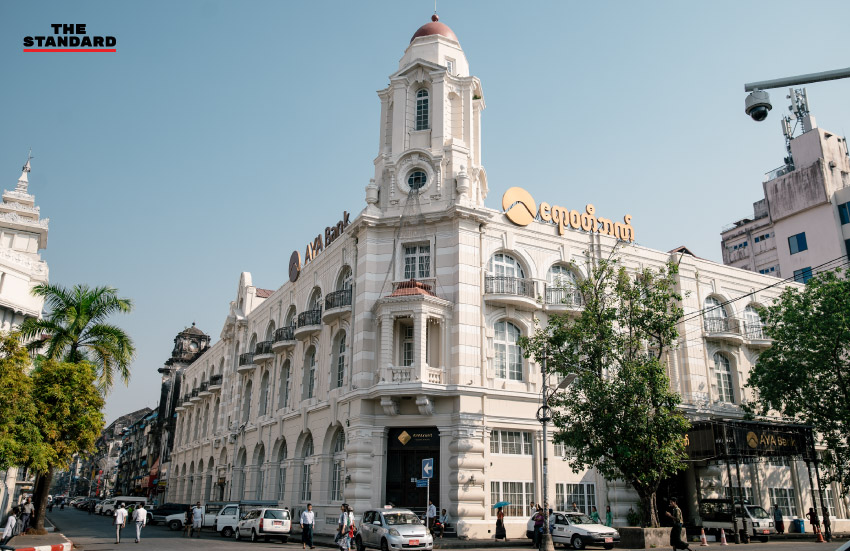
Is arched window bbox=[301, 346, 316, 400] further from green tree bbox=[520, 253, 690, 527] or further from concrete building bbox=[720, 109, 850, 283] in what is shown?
concrete building bbox=[720, 109, 850, 283]

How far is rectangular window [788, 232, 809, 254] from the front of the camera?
51.6 m

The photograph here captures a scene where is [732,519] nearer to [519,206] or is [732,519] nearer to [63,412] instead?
[519,206]

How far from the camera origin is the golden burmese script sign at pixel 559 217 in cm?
3306

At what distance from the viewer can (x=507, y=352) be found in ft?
102

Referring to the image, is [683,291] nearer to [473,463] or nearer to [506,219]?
[506,219]

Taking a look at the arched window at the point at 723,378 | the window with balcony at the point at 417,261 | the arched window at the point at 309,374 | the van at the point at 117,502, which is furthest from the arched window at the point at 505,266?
the van at the point at 117,502

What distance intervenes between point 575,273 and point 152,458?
76173 mm

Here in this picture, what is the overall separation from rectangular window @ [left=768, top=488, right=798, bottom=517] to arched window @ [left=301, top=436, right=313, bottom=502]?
85.3ft

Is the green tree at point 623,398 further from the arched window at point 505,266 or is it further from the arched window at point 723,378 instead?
the arched window at point 723,378

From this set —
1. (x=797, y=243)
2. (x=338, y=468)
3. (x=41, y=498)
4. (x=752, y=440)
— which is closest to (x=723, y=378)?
(x=752, y=440)

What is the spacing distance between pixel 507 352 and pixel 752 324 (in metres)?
19.0

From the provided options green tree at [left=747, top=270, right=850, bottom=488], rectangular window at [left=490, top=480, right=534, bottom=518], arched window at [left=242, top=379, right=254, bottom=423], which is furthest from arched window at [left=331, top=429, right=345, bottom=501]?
green tree at [left=747, top=270, right=850, bottom=488]

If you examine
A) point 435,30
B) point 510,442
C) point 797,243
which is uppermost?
point 435,30

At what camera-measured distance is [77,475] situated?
187375 mm
